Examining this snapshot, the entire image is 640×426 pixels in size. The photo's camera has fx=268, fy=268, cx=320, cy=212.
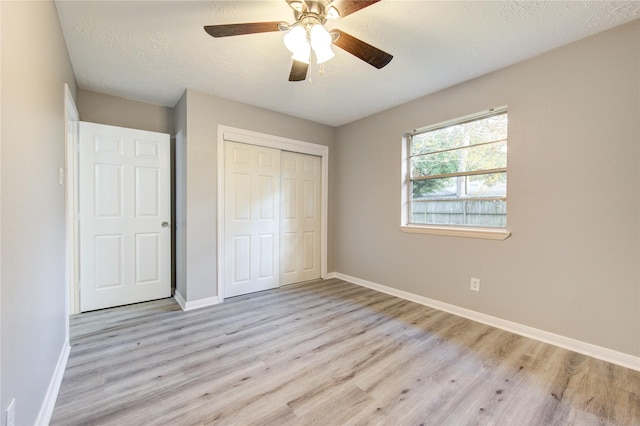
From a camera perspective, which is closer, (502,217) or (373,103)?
(502,217)

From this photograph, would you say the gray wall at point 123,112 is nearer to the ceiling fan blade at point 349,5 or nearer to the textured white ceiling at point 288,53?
the textured white ceiling at point 288,53

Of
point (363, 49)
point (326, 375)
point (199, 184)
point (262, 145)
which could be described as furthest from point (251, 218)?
point (363, 49)

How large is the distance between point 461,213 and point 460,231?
0.70 ft

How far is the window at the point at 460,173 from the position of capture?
2.53m

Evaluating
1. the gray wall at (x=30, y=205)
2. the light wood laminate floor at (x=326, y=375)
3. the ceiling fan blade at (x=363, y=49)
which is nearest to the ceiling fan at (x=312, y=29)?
the ceiling fan blade at (x=363, y=49)

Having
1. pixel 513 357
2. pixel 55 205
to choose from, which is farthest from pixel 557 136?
pixel 55 205

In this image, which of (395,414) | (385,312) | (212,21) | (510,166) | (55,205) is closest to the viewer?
(395,414)

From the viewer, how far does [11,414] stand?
3.24ft

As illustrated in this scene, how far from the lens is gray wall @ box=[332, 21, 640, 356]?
6.06 ft

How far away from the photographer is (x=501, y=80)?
7.94 feet

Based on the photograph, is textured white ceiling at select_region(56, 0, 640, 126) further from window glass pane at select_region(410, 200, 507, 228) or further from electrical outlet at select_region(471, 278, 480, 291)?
electrical outlet at select_region(471, 278, 480, 291)

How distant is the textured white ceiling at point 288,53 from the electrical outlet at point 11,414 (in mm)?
2135

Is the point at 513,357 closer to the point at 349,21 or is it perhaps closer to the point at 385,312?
the point at 385,312

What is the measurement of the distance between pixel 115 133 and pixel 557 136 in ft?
13.7
